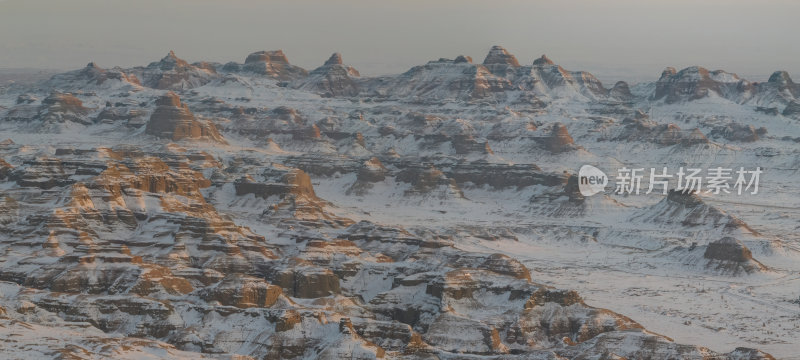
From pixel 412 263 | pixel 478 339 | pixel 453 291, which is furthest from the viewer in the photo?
pixel 412 263

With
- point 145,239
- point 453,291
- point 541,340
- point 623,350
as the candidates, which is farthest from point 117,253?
point 623,350

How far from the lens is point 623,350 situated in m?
140

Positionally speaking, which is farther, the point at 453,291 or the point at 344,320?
the point at 453,291

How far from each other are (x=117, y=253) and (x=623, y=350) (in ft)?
223

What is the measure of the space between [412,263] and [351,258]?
9.68 meters

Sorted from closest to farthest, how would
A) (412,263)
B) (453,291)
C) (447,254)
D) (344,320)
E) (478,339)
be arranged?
(344,320)
(478,339)
(453,291)
(412,263)
(447,254)

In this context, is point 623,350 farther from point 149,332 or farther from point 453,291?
point 149,332

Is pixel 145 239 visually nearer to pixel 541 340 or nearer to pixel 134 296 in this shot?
pixel 134 296

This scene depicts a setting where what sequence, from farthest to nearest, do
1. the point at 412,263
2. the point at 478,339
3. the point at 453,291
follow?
1. the point at 412,263
2. the point at 453,291
3. the point at 478,339

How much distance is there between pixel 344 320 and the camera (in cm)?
13762

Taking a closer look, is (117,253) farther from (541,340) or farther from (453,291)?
(541,340)

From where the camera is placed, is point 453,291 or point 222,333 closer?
point 222,333

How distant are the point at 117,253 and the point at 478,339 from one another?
51.5 meters

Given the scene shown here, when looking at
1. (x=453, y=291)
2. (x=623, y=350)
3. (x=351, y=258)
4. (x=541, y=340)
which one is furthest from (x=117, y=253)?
(x=623, y=350)
